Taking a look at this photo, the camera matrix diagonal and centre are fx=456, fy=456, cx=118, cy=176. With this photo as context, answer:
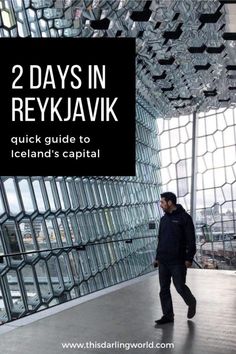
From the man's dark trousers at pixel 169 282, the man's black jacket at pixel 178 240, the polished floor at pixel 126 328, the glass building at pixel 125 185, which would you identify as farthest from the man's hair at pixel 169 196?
the glass building at pixel 125 185

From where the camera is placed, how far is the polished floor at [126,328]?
12.8ft

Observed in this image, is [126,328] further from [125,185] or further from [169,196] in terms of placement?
[125,185]

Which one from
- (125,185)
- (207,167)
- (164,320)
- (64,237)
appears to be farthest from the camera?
(207,167)

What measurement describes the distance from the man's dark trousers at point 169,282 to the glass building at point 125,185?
1.68 m

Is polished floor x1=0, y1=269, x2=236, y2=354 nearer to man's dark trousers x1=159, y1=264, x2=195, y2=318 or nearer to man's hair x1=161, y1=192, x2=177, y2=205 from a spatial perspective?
man's dark trousers x1=159, y1=264, x2=195, y2=318

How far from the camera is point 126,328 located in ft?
14.9

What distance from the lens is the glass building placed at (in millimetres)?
9531

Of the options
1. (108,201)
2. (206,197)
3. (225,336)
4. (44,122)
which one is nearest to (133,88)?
(44,122)

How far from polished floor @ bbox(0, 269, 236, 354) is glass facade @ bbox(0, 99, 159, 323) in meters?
1.05

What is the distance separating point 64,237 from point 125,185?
691 centimetres

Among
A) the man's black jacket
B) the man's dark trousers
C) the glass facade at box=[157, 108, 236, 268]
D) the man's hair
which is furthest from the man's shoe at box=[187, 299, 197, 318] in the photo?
the glass facade at box=[157, 108, 236, 268]

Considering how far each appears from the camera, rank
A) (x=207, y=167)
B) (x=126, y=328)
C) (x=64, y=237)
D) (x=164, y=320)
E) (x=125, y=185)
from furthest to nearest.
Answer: (x=207, y=167), (x=125, y=185), (x=64, y=237), (x=164, y=320), (x=126, y=328)

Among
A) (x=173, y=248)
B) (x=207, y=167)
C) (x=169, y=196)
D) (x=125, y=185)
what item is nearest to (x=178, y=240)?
(x=173, y=248)

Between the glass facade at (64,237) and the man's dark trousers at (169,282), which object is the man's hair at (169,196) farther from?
the glass facade at (64,237)
